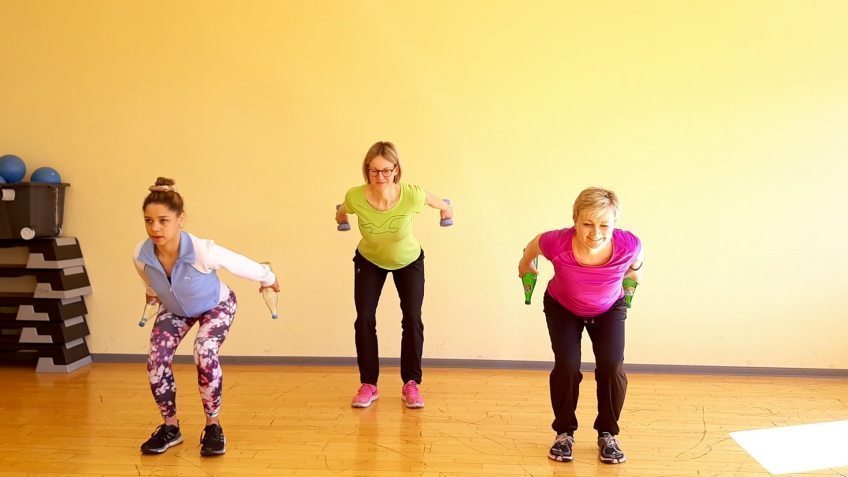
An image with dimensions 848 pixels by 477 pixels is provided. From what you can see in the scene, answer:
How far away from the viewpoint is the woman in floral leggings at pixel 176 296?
315 cm

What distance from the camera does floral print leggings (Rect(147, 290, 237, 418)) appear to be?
3.17m

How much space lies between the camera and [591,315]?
321cm

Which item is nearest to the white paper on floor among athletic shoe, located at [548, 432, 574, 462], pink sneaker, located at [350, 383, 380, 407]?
athletic shoe, located at [548, 432, 574, 462]

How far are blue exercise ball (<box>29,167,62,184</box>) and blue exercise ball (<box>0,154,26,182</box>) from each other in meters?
0.07

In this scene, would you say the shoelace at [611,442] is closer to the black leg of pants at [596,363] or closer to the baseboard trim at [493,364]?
the black leg of pants at [596,363]

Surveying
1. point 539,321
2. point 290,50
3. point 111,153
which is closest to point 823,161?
point 539,321

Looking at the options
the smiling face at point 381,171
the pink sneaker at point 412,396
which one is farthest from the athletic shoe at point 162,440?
the smiling face at point 381,171

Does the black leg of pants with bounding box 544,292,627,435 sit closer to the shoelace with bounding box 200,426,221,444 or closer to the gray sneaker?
the gray sneaker

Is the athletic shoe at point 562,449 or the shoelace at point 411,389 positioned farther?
the shoelace at point 411,389

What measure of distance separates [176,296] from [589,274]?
165cm

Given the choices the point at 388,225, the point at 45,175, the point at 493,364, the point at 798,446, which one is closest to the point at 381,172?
the point at 388,225

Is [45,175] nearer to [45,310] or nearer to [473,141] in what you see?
[45,310]

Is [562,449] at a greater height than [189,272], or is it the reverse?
[189,272]

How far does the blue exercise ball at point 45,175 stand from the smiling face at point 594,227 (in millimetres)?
3253
